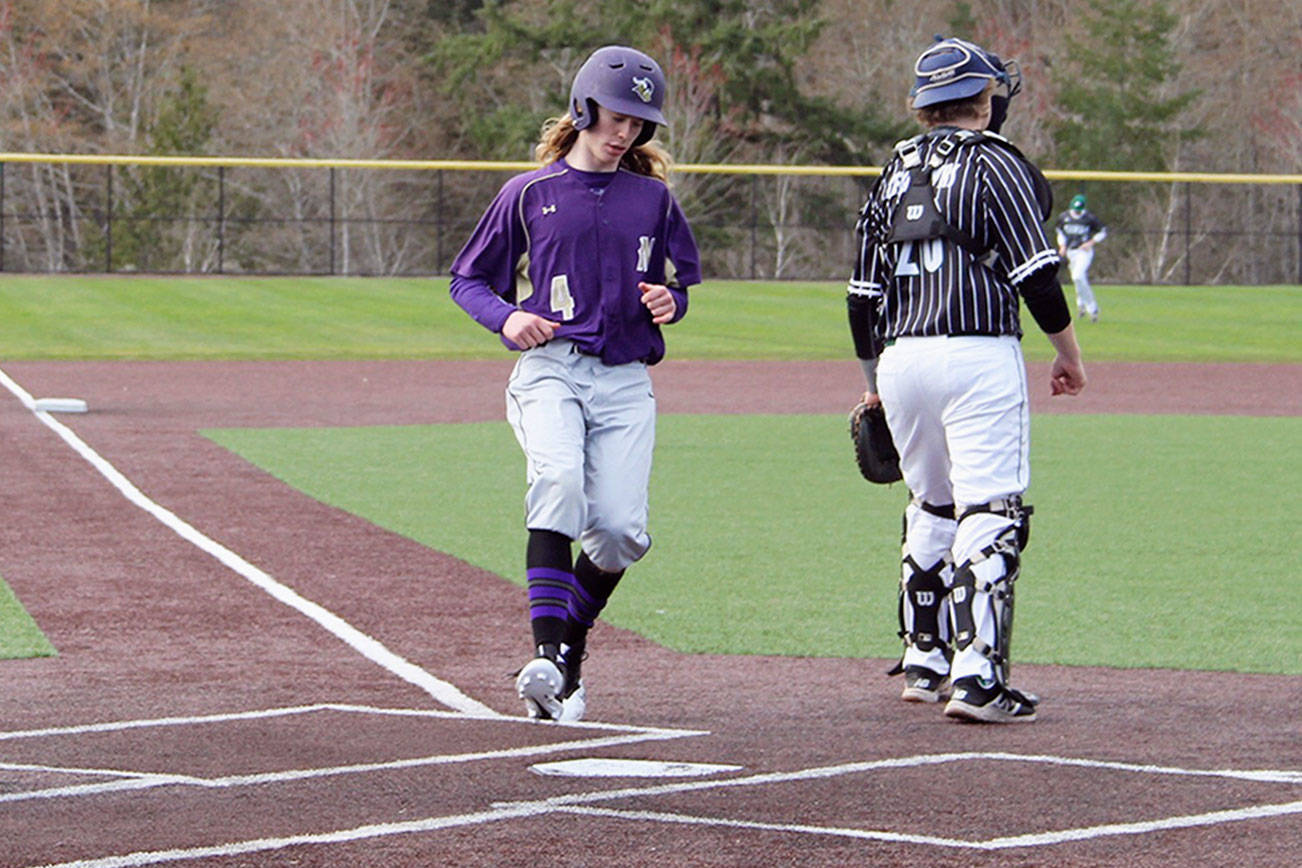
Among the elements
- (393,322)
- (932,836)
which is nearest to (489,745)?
(932,836)

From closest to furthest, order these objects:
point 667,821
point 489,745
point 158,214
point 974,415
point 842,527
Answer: point 667,821
point 489,745
point 974,415
point 842,527
point 158,214

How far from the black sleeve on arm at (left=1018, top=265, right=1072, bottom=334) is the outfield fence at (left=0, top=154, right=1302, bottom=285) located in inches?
1332

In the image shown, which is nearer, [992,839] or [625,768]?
[992,839]

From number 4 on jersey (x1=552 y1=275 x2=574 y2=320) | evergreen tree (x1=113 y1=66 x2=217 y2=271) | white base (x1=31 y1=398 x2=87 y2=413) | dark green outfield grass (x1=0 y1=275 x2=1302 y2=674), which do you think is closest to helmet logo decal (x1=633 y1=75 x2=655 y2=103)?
number 4 on jersey (x1=552 y1=275 x2=574 y2=320)

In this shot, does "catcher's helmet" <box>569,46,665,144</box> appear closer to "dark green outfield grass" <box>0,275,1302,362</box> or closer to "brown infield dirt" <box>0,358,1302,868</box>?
"brown infield dirt" <box>0,358,1302,868</box>

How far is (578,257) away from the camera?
6.24 metres

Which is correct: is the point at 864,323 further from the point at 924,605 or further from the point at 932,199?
the point at 924,605

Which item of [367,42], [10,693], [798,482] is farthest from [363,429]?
[367,42]

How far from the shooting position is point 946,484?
6.48 metres

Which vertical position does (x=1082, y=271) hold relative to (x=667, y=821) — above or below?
above

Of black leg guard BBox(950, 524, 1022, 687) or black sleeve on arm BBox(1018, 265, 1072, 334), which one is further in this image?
black leg guard BBox(950, 524, 1022, 687)

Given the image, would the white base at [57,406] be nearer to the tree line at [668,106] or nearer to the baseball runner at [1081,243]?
the baseball runner at [1081,243]

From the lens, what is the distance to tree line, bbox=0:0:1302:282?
4656 centimetres

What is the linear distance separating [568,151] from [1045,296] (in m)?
1.51
